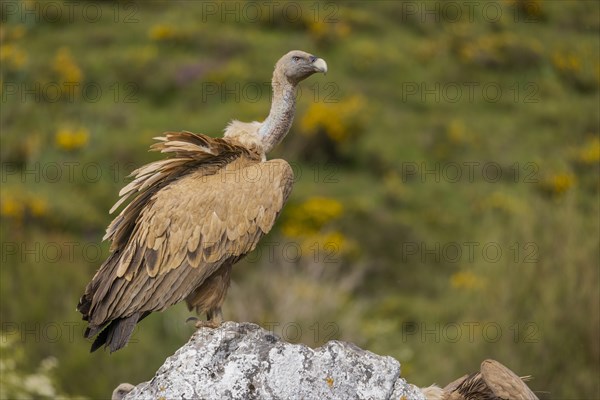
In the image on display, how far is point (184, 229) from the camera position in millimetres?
6199

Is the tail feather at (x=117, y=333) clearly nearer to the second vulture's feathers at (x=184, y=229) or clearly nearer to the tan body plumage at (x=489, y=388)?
the second vulture's feathers at (x=184, y=229)

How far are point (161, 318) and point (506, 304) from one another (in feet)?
14.8

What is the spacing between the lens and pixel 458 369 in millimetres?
12656

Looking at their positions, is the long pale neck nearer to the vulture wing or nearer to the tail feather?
the vulture wing

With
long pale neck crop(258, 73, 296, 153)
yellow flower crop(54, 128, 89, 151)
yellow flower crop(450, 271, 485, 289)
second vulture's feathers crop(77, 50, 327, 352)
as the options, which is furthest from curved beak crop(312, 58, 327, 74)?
yellow flower crop(54, 128, 89, 151)

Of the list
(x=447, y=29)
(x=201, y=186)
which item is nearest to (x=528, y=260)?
(x=201, y=186)

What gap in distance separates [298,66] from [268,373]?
97.2 inches

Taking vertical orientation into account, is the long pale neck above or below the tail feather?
above

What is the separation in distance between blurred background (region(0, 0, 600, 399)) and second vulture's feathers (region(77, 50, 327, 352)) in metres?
3.21

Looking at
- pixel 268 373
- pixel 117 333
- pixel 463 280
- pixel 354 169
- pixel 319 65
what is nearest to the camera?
pixel 268 373

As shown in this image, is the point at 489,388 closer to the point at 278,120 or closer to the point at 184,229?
the point at 184,229

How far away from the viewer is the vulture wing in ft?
19.9

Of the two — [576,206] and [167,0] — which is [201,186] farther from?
[167,0]

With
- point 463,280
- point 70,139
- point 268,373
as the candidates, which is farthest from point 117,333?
point 70,139
